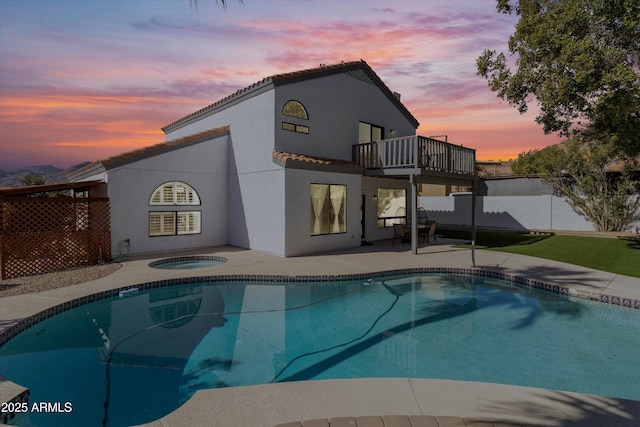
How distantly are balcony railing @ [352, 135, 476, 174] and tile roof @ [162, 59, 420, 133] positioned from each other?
3528 millimetres

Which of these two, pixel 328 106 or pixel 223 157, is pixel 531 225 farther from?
pixel 223 157

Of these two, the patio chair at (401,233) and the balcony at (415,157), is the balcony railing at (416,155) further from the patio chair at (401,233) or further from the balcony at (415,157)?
the patio chair at (401,233)

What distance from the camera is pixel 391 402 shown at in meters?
3.64

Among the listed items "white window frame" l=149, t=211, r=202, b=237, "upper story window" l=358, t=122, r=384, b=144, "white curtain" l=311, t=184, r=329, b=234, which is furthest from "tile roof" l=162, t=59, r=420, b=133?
"white window frame" l=149, t=211, r=202, b=237

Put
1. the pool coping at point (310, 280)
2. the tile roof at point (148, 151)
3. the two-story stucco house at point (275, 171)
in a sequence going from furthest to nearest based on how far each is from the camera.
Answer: the two-story stucco house at point (275, 171) < the tile roof at point (148, 151) < the pool coping at point (310, 280)

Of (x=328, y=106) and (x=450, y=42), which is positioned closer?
(x=450, y=42)

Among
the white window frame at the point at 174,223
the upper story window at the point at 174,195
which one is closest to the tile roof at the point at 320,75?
the upper story window at the point at 174,195

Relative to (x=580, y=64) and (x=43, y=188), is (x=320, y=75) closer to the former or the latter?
(x=580, y=64)

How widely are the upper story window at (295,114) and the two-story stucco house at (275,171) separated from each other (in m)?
0.04

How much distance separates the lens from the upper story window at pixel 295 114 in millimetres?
13141

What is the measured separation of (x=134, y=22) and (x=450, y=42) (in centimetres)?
1012

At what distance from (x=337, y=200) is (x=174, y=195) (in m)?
6.73

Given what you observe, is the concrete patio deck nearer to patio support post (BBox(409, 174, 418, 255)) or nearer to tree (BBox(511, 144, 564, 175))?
patio support post (BBox(409, 174, 418, 255))


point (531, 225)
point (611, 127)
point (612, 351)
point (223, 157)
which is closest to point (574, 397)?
point (612, 351)
